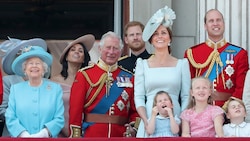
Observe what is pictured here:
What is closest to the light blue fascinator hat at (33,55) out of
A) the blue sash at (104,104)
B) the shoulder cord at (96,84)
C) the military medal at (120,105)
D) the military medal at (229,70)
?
the shoulder cord at (96,84)

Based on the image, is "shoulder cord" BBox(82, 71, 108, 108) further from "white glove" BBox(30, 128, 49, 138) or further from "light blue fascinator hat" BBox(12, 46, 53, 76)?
→ "white glove" BBox(30, 128, 49, 138)

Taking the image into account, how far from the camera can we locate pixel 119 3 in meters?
10.2

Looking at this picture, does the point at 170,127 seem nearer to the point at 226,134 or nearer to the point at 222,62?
the point at 226,134

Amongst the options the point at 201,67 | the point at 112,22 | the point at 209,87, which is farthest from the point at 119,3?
the point at 209,87

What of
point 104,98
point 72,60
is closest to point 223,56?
point 104,98

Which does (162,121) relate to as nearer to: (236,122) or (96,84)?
(236,122)

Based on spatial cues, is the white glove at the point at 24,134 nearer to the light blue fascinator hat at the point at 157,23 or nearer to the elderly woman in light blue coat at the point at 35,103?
the elderly woman in light blue coat at the point at 35,103

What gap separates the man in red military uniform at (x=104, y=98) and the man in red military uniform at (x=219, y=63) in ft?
1.83

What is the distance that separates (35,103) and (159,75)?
0.94m

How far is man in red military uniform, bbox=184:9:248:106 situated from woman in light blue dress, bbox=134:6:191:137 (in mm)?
407

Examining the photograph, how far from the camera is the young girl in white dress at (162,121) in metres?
7.86

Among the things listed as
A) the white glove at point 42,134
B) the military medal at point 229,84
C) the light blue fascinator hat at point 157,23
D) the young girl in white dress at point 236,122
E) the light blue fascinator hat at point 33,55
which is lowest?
the white glove at point 42,134

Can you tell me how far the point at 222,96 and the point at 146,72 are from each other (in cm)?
71

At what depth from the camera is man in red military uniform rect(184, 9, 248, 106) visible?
8523 mm
